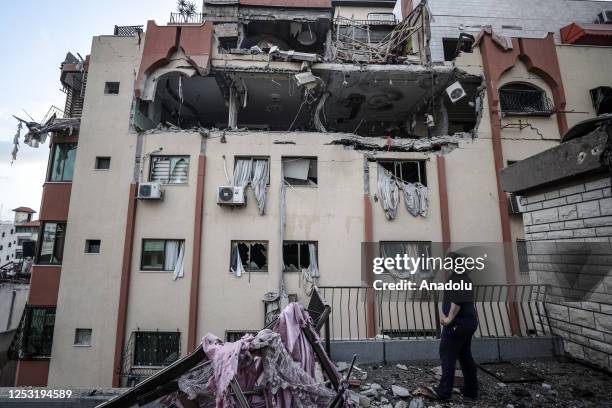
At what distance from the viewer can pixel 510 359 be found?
5.95 meters

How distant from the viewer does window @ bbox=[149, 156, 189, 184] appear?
12.5 m

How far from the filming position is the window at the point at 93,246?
11858mm

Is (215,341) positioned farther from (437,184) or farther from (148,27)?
(148,27)

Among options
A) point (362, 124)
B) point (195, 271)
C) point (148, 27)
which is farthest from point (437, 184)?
point (148, 27)

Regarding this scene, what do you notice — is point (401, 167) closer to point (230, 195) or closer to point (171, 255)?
point (230, 195)

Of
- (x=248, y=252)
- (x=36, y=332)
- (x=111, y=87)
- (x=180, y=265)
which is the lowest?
(x=36, y=332)

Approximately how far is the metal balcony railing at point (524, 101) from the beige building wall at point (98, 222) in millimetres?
15183

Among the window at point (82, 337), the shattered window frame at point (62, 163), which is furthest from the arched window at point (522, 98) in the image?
the window at point (82, 337)

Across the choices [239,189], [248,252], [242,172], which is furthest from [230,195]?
[248,252]

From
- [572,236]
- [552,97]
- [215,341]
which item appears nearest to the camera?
[215,341]

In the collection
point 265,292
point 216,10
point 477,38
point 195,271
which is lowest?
point 265,292

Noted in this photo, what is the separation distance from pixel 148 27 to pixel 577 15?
21668 mm

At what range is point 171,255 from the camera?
11.9 m

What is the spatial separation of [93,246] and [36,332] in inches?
139
